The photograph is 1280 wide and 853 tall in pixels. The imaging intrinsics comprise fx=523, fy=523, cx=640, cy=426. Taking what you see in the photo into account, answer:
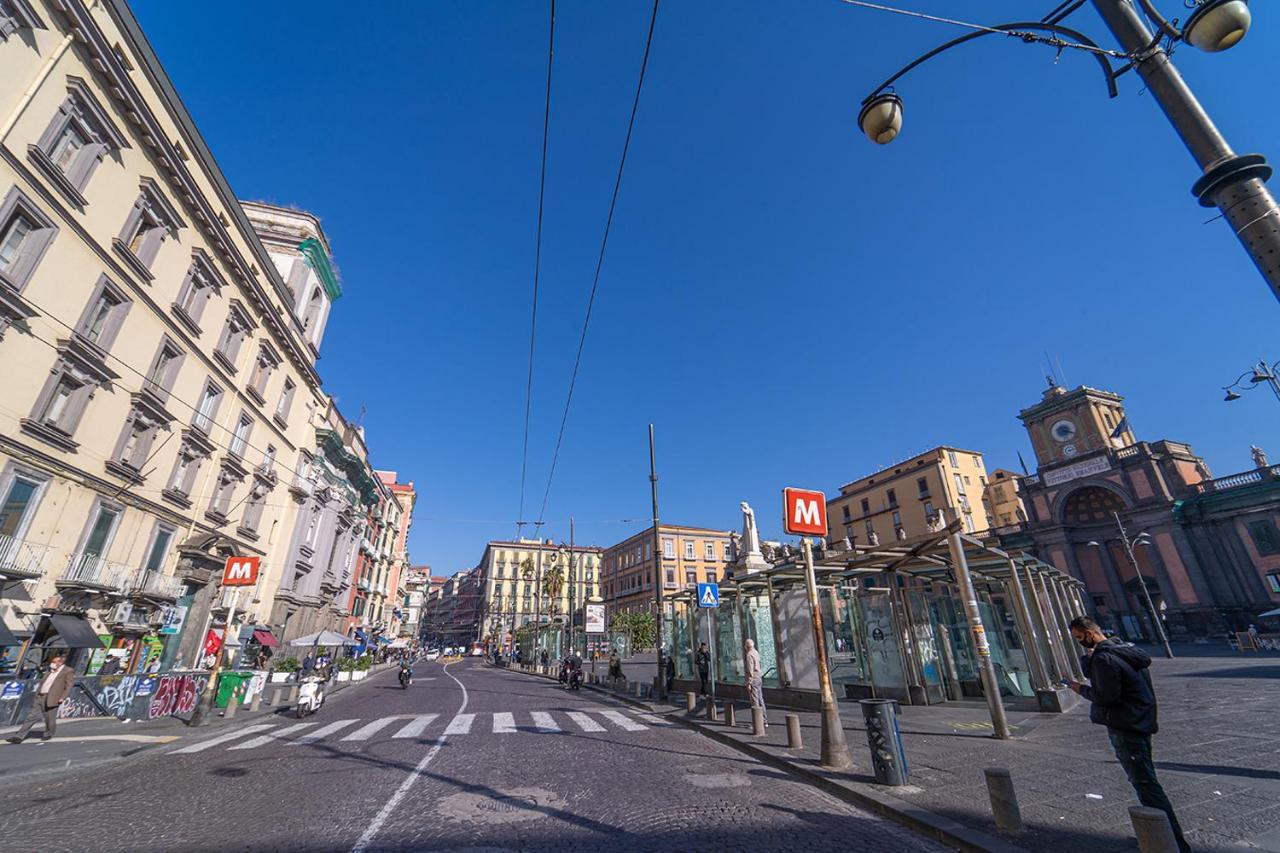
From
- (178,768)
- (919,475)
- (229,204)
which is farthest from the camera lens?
(919,475)

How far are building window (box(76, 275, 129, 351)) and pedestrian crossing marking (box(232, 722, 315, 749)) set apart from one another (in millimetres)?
12956

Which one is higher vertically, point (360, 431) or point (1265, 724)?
point (360, 431)

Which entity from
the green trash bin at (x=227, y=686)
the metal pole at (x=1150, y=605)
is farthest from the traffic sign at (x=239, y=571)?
the metal pole at (x=1150, y=605)

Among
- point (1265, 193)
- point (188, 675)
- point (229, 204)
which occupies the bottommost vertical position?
point (188, 675)

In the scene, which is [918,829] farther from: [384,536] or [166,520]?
[384,536]

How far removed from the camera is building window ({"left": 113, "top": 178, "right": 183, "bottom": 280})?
17.2 metres

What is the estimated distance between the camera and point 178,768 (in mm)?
8281

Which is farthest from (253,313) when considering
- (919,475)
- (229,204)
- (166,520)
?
(919,475)

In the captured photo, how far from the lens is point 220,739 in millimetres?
11188

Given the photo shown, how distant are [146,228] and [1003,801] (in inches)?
1074

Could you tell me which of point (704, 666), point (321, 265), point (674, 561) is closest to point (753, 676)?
point (704, 666)

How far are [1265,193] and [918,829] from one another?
580cm

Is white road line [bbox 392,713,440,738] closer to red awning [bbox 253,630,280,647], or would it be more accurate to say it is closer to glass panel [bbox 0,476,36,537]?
glass panel [bbox 0,476,36,537]

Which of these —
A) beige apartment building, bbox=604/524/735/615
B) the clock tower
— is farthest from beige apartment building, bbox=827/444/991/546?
beige apartment building, bbox=604/524/735/615
